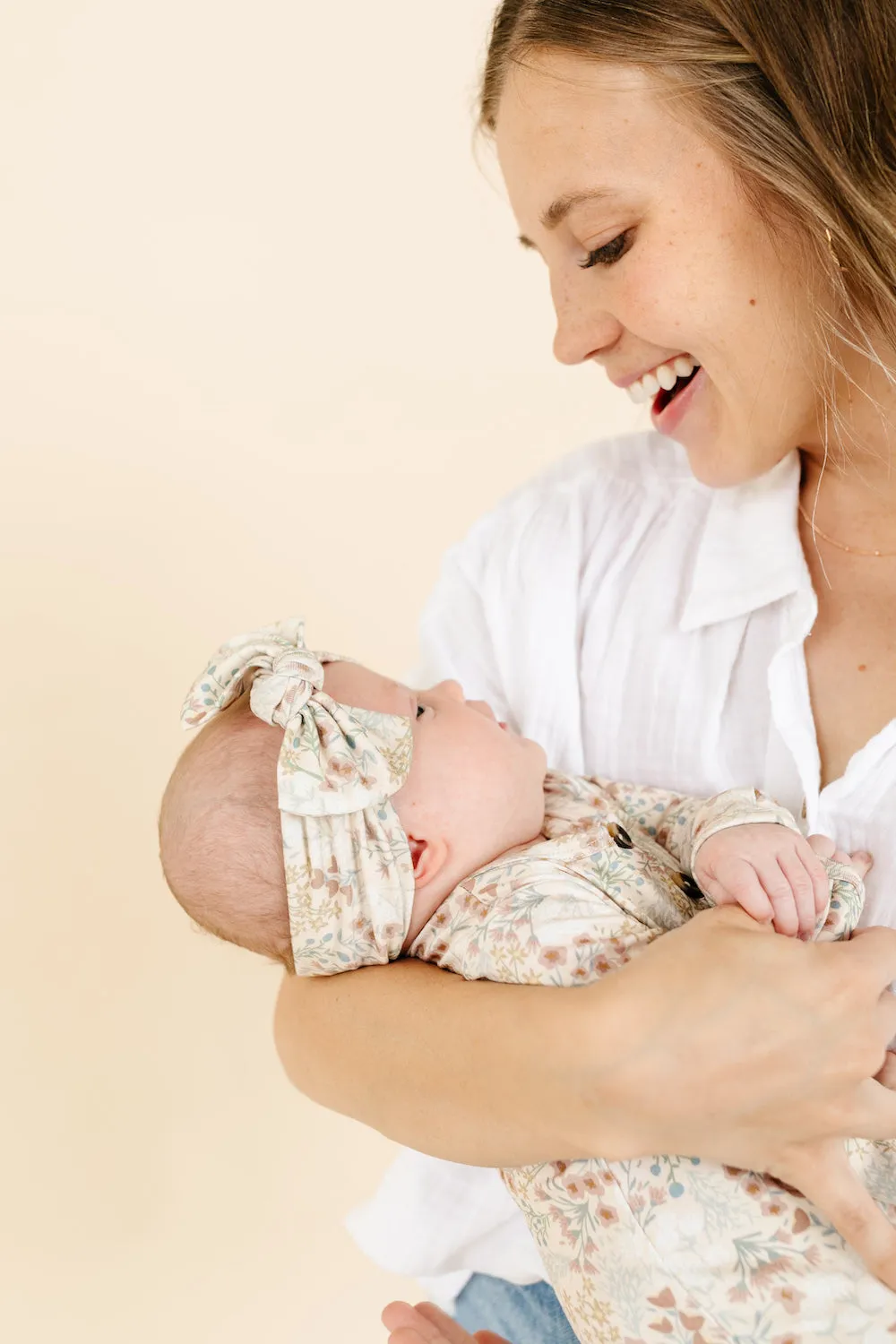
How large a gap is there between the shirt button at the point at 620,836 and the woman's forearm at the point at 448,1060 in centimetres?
23

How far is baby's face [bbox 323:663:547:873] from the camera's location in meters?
1.53

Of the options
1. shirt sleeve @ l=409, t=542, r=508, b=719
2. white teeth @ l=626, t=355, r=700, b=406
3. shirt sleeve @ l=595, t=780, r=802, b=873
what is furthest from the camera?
shirt sleeve @ l=409, t=542, r=508, b=719

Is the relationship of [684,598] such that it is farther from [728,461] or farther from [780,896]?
[780,896]

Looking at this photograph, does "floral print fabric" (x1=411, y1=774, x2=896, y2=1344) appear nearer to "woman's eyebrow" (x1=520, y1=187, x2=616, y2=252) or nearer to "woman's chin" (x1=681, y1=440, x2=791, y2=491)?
"woman's chin" (x1=681, y1=440, x2=791, y2=491)

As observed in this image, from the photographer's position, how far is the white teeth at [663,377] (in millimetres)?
1629

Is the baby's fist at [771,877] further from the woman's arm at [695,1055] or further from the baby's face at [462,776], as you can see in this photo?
the baby's face at [462,776]

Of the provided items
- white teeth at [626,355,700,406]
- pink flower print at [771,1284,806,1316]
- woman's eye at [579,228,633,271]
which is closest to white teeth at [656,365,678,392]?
white teeth at [626,355,700,406]

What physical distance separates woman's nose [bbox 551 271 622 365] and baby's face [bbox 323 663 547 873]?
47cm

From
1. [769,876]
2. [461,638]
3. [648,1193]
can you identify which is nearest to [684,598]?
[461,638]

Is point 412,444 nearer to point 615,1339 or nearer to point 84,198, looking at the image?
point 84,198

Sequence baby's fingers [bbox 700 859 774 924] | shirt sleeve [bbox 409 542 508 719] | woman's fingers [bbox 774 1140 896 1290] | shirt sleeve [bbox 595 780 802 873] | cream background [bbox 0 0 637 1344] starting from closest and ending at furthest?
woman's fingers [bbox 774 1140 896 1290], baby's fingers [bbox 700 859 774 924], shirt sleeve [bbox 595 780 802 873], shirt sleeve [bbox 409 542 508 719], cream background [bbox 0 0 637 1344]

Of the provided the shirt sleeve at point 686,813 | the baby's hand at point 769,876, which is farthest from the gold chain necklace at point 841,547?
the baby's hand at point 769,876

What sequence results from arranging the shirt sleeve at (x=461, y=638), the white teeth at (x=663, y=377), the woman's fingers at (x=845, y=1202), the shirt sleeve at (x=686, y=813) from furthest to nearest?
the shirt sleeve at (x=461, y=638), the white teeth at (x=663, y=377), the shirt sleeve at (x=686, y=813), the woman's fingers at (x=845, y=1202)

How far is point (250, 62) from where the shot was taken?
2.50 m
